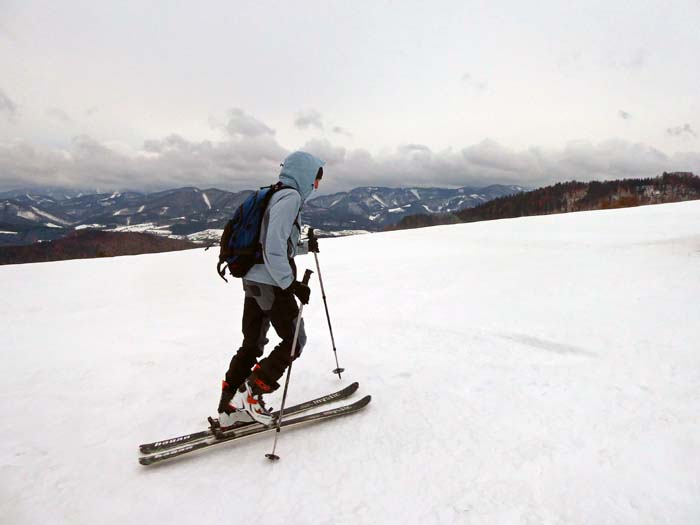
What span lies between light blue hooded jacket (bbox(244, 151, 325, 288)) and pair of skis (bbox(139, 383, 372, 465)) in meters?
1.58

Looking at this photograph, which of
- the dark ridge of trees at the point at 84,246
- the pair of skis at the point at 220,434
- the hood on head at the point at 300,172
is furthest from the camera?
the dark ridge of trees at the point at 84,246

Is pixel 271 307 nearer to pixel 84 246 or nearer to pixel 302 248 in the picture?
pixel 302 248

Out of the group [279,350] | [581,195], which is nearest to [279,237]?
[279,350]

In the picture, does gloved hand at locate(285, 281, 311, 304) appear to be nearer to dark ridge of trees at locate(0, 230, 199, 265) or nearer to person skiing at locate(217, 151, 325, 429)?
person skiing at locate(217, 151, 325, 429)

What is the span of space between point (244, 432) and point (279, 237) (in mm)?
2098

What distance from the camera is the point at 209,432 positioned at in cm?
393

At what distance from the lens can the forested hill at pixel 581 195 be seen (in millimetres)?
142750

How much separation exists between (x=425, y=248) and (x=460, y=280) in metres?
7.89

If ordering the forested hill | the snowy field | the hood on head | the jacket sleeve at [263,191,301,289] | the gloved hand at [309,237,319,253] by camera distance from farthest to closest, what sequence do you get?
the forested hill
the gloved hand at [309,237,319,253]
the hood on head
the jacket sleeve at [263,191,301,289]
the snowy field

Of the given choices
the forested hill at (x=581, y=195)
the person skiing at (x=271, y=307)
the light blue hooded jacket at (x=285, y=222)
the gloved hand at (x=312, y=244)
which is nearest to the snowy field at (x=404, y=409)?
the person skiing at (x=271, y=307)

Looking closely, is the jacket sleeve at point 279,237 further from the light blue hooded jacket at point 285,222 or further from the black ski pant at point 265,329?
the black ski pant at point 265,329

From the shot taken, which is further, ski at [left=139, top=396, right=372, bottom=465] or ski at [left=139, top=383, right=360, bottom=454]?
ski at [left=139, top=383, right=360, bottom=454]

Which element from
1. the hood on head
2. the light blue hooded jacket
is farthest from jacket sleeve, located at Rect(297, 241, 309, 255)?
the hood on head

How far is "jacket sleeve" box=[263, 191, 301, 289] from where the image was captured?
11.6ft
